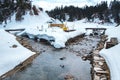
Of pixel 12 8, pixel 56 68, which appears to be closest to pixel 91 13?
pixel 12 8

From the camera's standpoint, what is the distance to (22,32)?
58.1 m

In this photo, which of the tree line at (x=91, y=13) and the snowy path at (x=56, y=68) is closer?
the snowy path at (x=56, y=68)

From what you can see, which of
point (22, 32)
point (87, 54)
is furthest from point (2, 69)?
point (22, 32)

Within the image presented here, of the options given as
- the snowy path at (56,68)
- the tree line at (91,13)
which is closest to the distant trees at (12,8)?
the tree line at (91,13)

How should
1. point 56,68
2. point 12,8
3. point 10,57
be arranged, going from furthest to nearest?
point 12,8
point 10,57
point 56,68

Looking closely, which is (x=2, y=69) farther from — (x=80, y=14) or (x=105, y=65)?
(x=80, y=14)

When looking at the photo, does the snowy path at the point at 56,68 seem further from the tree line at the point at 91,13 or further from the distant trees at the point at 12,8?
the tree line at the point at 91,13

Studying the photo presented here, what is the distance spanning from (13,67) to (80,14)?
85.5 metres

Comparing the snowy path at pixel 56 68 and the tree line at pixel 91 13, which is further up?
the snowy path at pixel 56 68

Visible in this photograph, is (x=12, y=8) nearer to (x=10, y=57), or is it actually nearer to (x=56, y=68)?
(x=10, y=57)

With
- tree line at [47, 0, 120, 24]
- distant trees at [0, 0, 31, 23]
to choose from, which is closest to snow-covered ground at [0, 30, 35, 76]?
distant trees at [0, 0, 31, 23]

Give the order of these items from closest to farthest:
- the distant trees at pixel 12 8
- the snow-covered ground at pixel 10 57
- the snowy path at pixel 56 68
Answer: the snowy path at pixel 56 68 → the snow-covered ground at pixel 10 57 → the distant trees at pixel 12 8

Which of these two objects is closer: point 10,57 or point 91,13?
point 10,57

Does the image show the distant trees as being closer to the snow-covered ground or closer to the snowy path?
the snowy path
